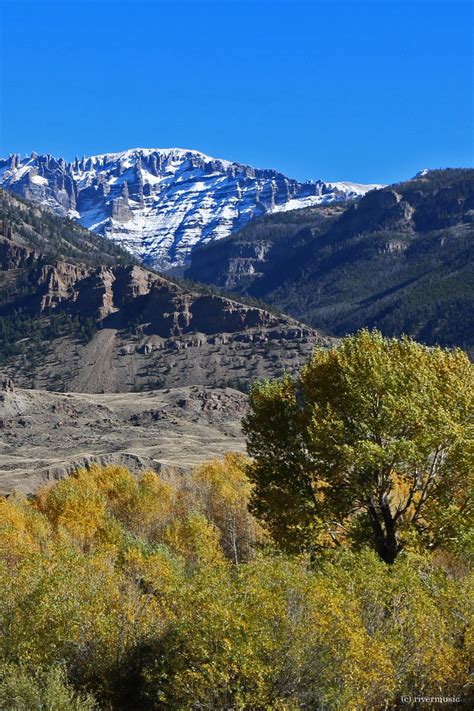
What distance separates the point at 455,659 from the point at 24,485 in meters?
68.5

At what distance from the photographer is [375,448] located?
26.2 m

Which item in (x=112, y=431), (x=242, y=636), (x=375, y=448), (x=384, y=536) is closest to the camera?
(x=242, y=636)

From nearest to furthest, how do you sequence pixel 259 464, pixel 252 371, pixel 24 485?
pixel 259 464
pixel 24 485
pixel 252 371

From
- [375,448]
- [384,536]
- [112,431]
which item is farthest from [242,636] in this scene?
[112,431]

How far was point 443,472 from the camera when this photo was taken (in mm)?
28016

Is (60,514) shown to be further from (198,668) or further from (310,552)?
(198,668)

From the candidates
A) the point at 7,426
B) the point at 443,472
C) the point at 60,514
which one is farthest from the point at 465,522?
the point at 7,426

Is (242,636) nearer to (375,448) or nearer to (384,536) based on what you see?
(375,448)

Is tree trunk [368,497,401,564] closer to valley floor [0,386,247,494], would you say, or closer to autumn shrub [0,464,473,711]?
autumn shrub [0,464,473,711]

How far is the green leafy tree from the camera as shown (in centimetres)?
2702

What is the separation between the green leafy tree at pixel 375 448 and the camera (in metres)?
27.0

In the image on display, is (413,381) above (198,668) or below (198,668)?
above

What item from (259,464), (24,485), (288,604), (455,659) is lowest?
(24,485)

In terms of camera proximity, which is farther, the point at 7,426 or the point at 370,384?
the point at 7,426
